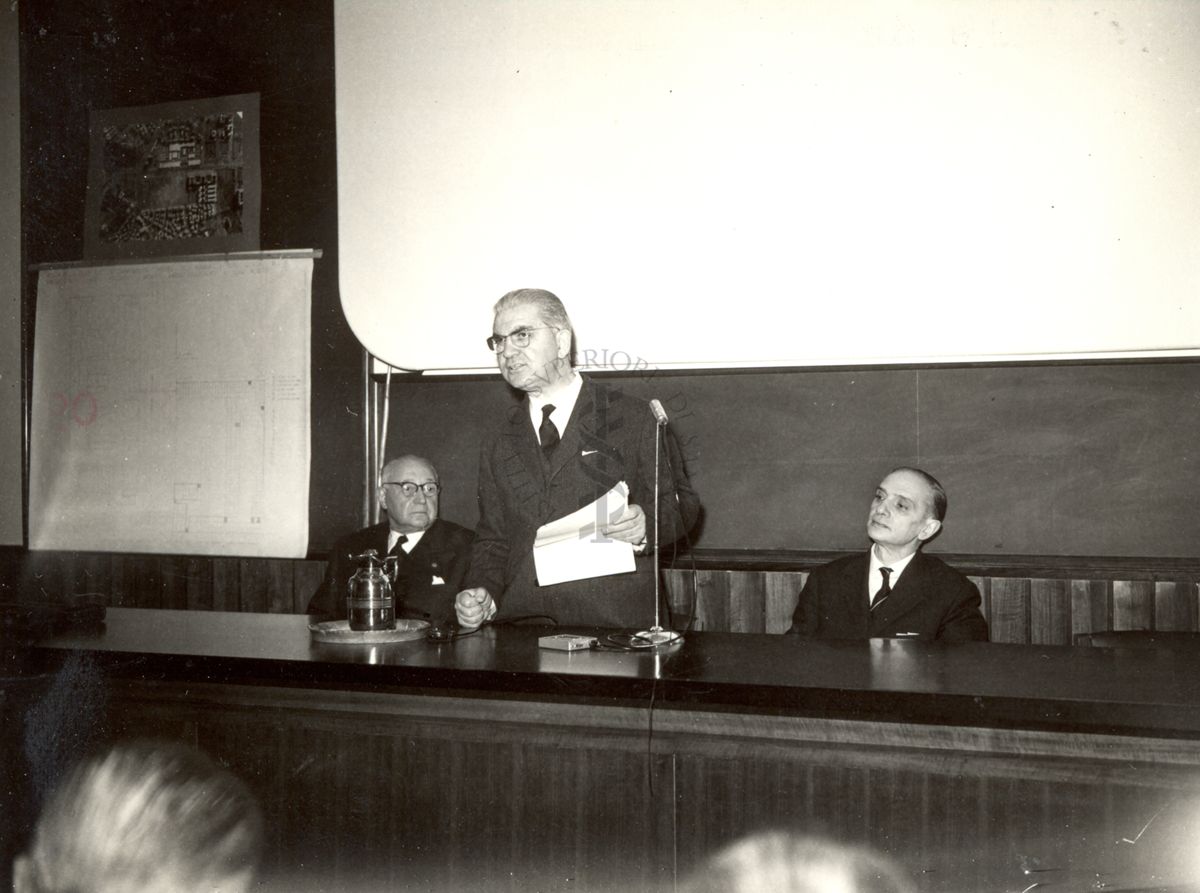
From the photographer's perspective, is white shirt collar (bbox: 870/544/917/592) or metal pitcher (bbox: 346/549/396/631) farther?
white shirt collar (bbox: 870/544/917/592)

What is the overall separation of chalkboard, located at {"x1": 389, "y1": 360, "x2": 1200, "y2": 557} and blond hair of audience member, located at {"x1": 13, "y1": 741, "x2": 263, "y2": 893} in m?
1.75

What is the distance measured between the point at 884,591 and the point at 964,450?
29.6 inches

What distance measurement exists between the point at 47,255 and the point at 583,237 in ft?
7.25

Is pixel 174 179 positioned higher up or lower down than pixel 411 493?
higher up

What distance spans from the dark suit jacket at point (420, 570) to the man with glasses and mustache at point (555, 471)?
745 millimetres

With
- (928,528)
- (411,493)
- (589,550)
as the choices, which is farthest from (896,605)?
(411,493)

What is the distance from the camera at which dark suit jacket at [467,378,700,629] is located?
2.26 m

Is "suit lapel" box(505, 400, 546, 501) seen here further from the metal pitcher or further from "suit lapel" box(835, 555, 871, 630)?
"suit lapel" box(835, 555, 871, 630)

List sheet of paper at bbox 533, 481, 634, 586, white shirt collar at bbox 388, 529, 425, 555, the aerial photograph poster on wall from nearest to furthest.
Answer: sheet of paper at bbox 533, 481, 634, 586
white shirt collar at bbox 388, 529, 425, 555
the aerial photograph poster on wall

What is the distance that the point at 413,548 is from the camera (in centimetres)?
312

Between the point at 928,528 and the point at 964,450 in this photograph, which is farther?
the point at 964,450

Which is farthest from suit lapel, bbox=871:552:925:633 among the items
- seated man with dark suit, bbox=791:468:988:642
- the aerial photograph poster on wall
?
the aerial photograph poster on wall

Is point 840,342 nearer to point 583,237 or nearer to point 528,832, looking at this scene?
point 583,237

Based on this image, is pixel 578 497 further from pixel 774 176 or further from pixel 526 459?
pixel 774 176
